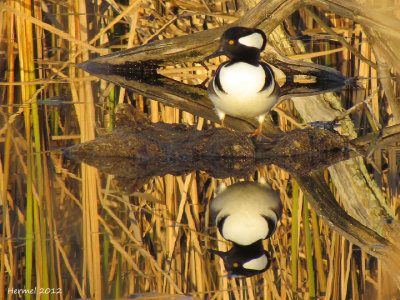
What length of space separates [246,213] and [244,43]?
1375 mm

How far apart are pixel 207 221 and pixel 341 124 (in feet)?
6.42

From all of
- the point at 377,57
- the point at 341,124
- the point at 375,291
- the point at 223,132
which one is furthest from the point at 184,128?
the point at 375,291

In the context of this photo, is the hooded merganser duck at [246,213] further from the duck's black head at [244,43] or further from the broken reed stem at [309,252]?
the duck's black head at [244,43]

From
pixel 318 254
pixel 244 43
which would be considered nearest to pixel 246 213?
pixel 318 254

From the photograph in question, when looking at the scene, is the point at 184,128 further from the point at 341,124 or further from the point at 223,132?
the point at 341,124

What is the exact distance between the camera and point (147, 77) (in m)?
5.38

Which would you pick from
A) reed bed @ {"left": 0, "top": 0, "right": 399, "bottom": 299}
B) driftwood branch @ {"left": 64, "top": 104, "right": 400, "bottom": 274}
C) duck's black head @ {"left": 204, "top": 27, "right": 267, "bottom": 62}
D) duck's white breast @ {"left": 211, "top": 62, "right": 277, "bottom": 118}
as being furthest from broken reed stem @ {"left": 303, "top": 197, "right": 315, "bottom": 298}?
duck's black head @ {"left": 204, "top": 27, "right": 267, "bottom": 62}

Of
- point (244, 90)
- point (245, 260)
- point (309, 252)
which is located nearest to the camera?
point (245, 260)

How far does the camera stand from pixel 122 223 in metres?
2.66

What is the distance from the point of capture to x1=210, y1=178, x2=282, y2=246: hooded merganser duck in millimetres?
2596

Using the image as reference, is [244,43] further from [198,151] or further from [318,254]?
[318,254]

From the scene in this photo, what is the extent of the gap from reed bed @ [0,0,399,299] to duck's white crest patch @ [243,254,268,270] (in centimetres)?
4

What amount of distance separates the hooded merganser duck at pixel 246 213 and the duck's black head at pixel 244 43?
1033 mm

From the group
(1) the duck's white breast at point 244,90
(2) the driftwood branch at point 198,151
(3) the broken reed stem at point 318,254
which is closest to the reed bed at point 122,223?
(3) the broken reed stem at point 318,254
